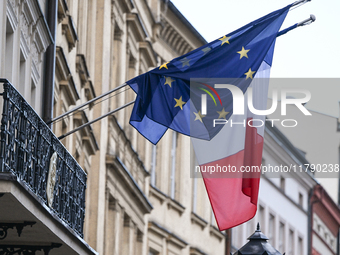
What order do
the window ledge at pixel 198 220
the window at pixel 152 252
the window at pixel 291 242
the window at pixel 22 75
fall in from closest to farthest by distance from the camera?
the window at pixel 22 75 < the window at pixel 152 252 < the window ledge at pixel 198 220 < the window at pixel 291 242

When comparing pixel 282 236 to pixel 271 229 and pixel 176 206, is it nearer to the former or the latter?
pixel 271 229

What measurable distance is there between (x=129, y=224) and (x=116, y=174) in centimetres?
243

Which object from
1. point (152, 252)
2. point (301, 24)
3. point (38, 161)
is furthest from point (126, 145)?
point (38, 161)

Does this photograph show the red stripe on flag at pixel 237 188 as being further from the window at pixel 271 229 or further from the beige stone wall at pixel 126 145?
the window at pixel 271 229

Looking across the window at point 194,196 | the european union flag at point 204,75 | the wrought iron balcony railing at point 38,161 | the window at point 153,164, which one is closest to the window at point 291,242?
the window at point 194,196

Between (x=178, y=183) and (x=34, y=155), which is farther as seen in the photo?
(x=178, y=183)

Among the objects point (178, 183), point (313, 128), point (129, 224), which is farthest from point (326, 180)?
point (129, 224)

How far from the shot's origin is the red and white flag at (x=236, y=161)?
13.1 meters

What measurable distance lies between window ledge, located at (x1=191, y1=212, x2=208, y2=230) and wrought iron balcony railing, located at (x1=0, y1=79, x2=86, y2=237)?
18555 mm

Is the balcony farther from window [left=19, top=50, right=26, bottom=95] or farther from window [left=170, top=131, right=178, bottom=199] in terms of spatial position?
window [left=170, top=131, right=178, bottom=199]

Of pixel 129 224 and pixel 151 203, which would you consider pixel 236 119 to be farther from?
pixel 151 203

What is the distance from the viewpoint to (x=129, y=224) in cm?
2662

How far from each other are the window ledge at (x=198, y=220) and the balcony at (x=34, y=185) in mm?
18567

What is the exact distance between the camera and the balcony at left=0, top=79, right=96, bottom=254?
10.4 metres
